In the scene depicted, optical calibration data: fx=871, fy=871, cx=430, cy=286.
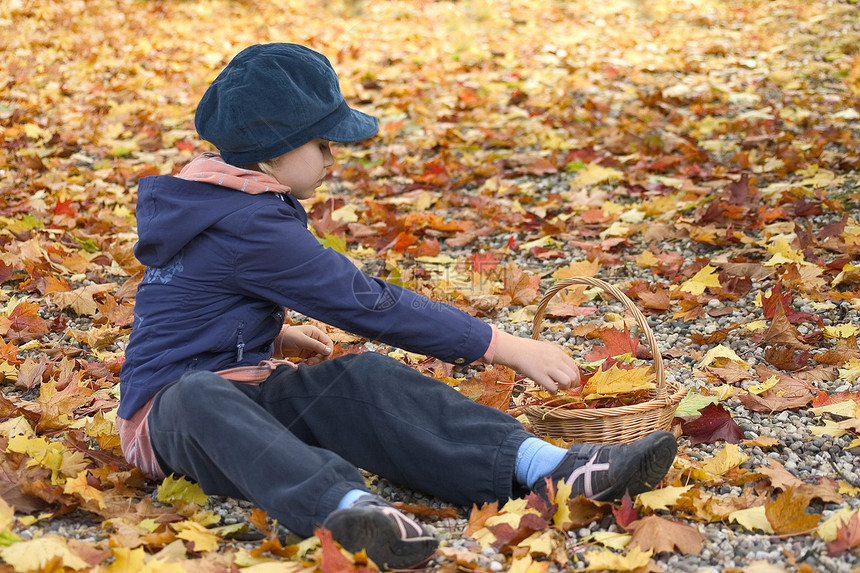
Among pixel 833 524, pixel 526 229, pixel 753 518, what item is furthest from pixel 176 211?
pixel 526 229

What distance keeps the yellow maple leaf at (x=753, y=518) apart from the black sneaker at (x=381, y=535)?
0.65 m

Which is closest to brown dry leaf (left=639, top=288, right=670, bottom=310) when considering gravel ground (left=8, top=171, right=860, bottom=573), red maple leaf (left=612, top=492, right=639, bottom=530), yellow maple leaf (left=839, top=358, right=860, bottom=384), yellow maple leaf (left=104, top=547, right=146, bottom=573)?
gravel ground (left=8, top=171, right=860, bottom=573)

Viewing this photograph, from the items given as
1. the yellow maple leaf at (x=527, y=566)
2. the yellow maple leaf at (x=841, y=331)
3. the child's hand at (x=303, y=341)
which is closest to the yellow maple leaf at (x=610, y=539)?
the yellow maple leaf at (x=527, y=566)

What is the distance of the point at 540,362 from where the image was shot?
2.00 meters

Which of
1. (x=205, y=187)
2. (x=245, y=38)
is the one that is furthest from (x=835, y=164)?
(x=245, y=38)

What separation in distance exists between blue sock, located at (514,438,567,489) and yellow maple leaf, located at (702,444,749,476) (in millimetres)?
391

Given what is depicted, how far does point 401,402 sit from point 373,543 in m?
0.46

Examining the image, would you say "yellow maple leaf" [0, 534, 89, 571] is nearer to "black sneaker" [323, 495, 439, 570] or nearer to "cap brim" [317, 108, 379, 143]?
"black sneaker" [323, 495, 439, 570]

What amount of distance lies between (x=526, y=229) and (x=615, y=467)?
2298 millimetres

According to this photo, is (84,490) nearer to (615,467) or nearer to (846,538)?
(615,467)

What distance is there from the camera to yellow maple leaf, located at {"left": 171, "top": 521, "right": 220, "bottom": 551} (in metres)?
1.77

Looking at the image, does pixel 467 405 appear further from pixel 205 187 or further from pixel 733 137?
pixel 733 137

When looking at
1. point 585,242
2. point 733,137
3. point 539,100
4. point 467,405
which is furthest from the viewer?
point 539,100

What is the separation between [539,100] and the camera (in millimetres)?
6199
